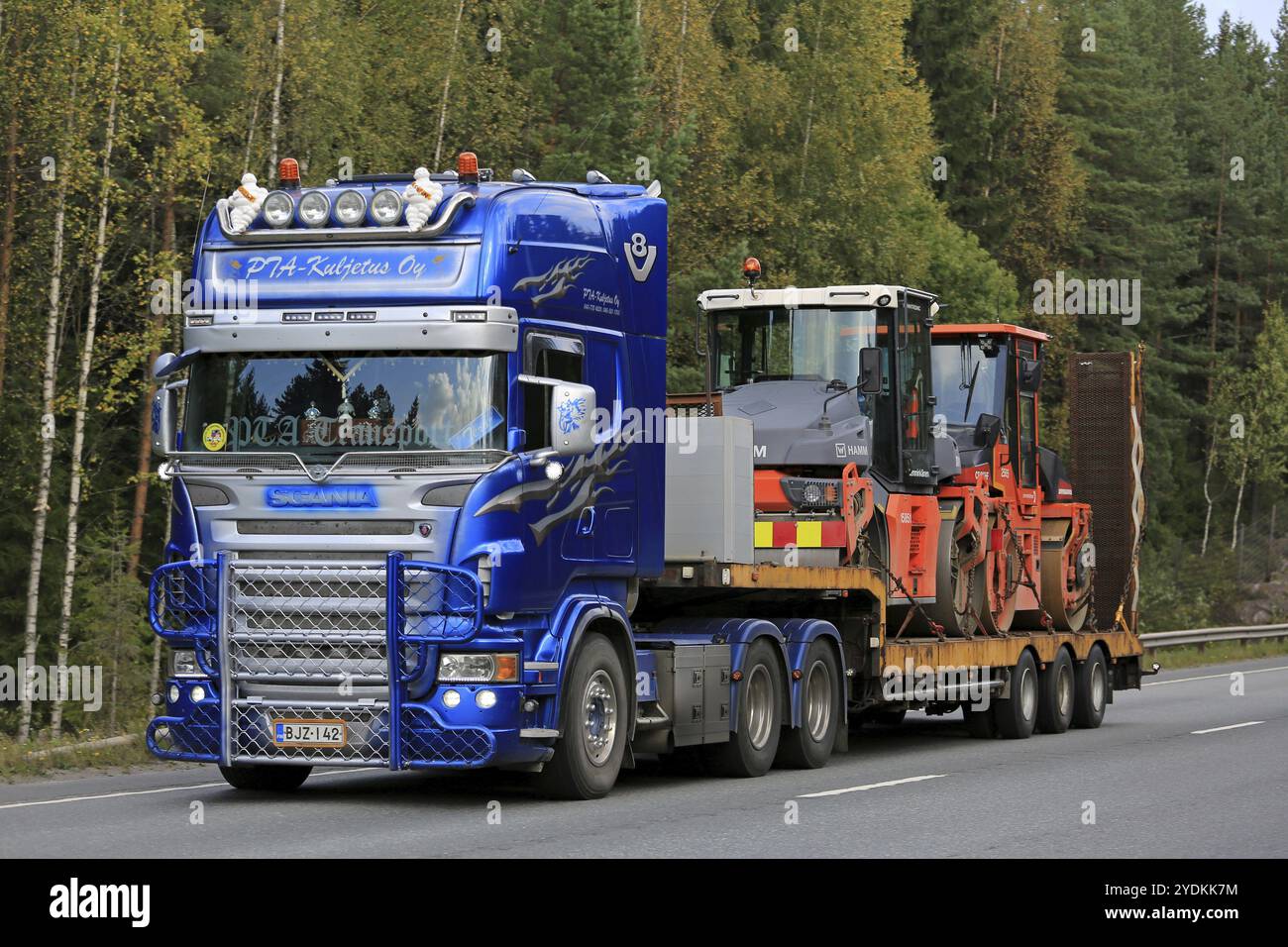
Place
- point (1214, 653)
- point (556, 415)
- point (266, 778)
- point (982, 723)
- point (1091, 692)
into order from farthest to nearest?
1. point (1214, 653)
2. point (1091, 692)
3. point (982, 723)
4. point (266, 778)
5. point (556, 415)

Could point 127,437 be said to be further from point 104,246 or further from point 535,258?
point 535,258

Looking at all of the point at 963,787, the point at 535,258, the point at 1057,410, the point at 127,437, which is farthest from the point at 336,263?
the point at 1057,410

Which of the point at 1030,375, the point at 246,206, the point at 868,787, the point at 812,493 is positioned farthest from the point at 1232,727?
the point at 246,206

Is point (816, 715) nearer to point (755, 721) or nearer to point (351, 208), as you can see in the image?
point (755, 721)

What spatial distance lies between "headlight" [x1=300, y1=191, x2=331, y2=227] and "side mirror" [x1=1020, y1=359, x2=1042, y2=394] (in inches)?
425

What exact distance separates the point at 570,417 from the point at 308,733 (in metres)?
2.57

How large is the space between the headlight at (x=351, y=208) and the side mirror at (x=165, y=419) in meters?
1.57

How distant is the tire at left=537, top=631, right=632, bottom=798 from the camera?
13.2 metres

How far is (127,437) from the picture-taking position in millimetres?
39031

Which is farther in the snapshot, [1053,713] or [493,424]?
[1053,713]

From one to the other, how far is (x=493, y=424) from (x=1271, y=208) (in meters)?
78.9

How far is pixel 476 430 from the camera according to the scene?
12.6 meters

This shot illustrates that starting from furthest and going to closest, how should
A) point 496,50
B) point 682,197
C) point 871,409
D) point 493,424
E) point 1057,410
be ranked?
point 1057,410, point 682,197, point 496,50, point 871,409, point 493,424

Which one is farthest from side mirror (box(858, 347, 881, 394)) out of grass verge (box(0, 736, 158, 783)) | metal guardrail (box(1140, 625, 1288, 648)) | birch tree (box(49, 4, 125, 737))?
metal guardrail (box(1140, 625, 1288, 648))
